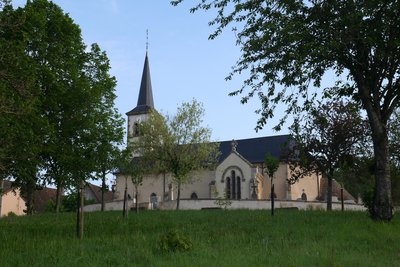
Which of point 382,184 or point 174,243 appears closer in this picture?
point 174,243

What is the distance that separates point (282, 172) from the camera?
5928 cm

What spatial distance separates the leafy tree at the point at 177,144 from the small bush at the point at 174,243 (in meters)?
34.3

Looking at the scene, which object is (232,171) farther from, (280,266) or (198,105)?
(280,266)

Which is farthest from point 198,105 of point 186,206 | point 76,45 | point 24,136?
point 24,136

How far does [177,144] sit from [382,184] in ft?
106

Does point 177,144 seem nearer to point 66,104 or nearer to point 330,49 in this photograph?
point 66,104

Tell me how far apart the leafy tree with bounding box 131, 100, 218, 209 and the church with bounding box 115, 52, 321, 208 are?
22.9 ft

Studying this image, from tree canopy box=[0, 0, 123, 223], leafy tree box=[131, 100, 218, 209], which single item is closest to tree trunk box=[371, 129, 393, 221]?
tree canopy box=[0, 0, 123, 223]

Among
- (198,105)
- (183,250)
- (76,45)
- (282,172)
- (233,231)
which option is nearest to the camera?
(183,250)

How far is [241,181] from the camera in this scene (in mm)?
58750

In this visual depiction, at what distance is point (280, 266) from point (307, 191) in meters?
54.2

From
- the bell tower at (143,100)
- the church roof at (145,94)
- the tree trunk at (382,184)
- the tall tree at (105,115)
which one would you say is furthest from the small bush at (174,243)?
the church roof at (145,94)

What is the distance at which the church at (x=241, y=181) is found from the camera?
58.2m

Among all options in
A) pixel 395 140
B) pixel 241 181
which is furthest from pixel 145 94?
pixel 395 140
